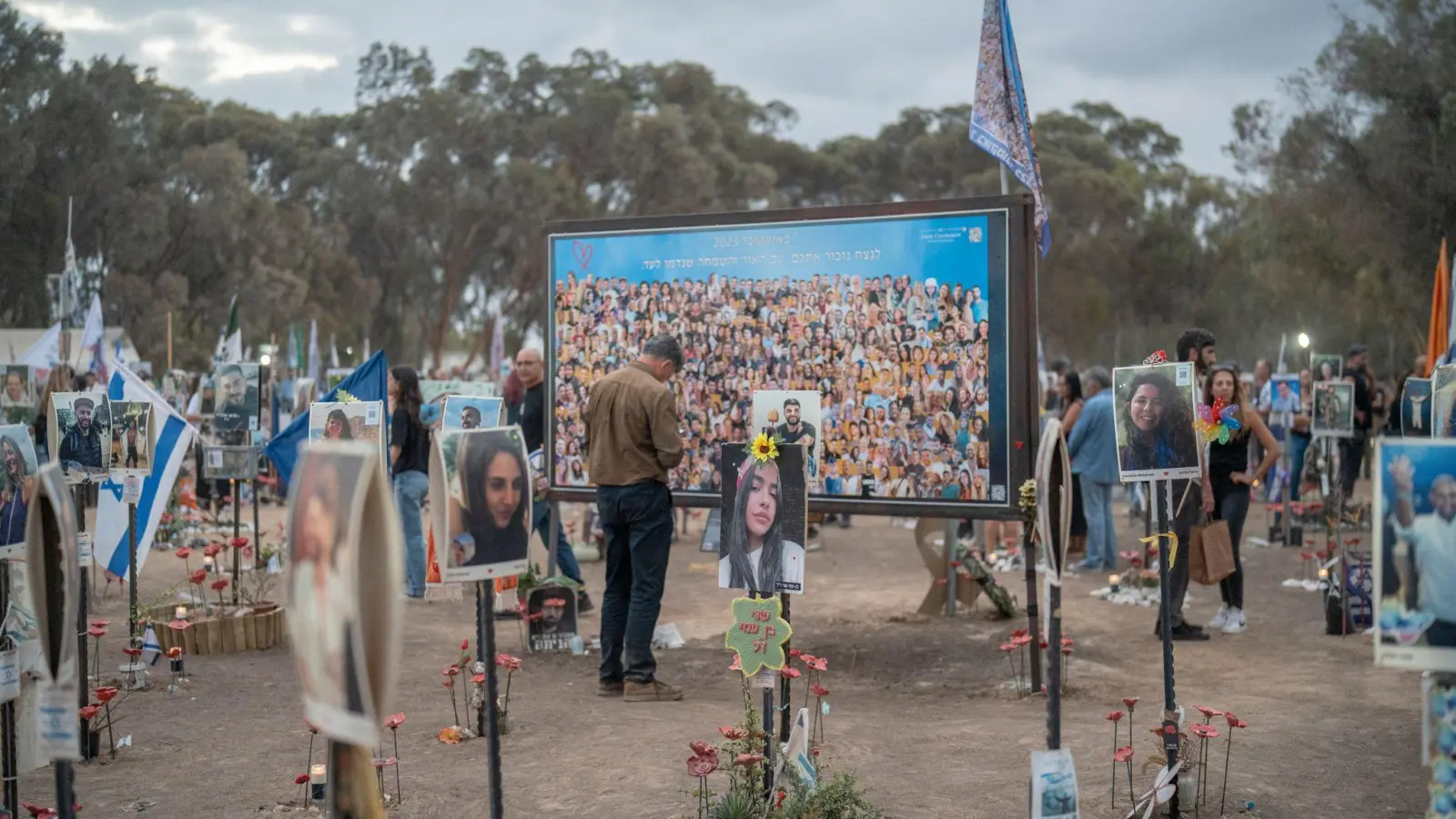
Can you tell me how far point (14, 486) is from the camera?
4414 millimetres

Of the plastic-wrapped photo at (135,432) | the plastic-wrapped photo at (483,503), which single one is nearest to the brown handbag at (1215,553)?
the plastic-wrapped photo at (483,503)

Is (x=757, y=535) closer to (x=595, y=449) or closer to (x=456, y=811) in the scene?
(x=456, y=811)

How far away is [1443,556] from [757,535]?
2497mm

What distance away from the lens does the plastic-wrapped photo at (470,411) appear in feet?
28.6

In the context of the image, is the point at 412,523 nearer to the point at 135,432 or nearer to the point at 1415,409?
the point at 135,432

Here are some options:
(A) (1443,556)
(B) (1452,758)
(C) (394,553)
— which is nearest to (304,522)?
(C) (394,553)

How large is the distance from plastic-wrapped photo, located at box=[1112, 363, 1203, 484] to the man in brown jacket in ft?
8.31

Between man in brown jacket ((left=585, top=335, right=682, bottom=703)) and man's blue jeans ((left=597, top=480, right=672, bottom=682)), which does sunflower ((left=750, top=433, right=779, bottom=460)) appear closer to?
man in brown jacket ((left=585, top=335, right=682, bottom=703))

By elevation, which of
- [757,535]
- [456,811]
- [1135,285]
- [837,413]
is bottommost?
[456,811]

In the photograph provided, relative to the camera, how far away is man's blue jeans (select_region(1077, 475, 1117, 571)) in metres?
12.3

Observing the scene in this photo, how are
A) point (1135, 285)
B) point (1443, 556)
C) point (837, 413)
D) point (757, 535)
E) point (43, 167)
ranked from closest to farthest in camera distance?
point (1443, 556)
point (757, 535)
point (837, 413)
point (43, 167)
point (1135, 285)

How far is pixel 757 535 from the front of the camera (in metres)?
5.08

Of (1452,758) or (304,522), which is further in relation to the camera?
(1452,758)

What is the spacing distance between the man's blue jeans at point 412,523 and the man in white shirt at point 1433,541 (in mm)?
8188
